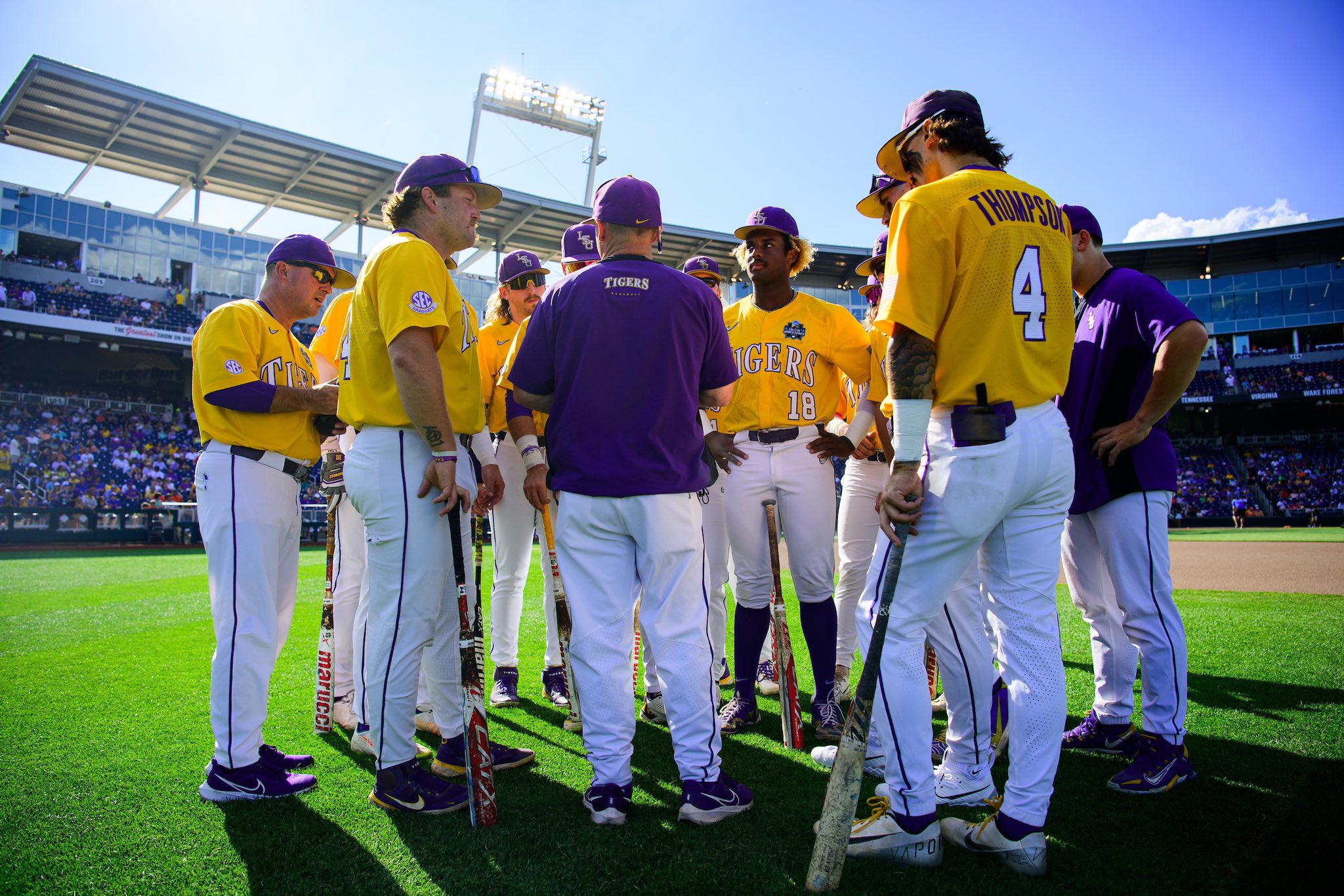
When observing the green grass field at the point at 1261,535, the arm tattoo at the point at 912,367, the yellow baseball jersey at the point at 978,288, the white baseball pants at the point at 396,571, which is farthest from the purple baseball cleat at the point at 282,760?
the green grass field at the point at 1261,535

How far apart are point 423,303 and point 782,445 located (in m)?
1.96

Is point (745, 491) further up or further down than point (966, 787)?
further up

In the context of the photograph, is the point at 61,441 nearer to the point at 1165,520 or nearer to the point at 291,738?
the point at 291,738

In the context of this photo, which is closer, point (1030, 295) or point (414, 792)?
point (1030, 295)

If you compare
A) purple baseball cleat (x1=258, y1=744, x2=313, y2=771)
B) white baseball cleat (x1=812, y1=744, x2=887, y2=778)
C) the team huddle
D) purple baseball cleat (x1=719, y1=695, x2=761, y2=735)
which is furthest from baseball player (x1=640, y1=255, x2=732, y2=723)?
purple baseball cleat (x1=258, y1=744, x2=313, y2=771)

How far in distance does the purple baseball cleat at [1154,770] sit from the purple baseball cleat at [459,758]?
2.52 meters

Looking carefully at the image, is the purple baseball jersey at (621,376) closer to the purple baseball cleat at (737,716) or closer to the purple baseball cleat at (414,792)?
the purple baseball cleat at (414,792)

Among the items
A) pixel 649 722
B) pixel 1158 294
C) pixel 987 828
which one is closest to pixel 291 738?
pixel 649 722

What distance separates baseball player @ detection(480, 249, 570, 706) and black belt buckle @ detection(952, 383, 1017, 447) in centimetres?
271

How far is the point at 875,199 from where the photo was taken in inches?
151

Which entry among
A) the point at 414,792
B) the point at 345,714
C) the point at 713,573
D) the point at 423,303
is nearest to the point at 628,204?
the point at 423,303

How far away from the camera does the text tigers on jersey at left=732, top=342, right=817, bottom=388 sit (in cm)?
407

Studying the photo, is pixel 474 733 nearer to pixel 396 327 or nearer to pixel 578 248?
pixel 396 327

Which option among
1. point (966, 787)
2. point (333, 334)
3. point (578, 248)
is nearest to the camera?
point (966, 787)
